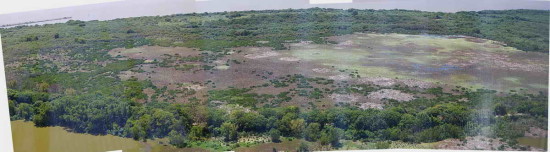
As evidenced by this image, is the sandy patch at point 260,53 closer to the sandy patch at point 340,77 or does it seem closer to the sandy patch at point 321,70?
the sandy patch at point 321,70

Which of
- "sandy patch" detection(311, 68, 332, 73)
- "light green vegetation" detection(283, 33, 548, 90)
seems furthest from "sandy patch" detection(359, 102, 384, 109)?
"sandy patch" detection(311, 68, 332, 73)

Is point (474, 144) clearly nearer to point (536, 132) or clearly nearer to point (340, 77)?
point (536, 132)

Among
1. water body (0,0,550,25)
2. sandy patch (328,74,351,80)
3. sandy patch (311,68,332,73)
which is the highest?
water body (0,0,550,25)

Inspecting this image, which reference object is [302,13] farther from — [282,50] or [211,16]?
[211,16]

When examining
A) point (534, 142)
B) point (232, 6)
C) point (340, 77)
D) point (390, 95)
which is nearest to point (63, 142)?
point (340, 77)

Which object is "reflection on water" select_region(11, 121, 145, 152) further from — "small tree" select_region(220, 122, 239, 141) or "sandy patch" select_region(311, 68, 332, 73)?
"sandy patch" select_region(311, 68, 332, 73)

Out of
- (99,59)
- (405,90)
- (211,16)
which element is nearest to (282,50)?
(211,16)
